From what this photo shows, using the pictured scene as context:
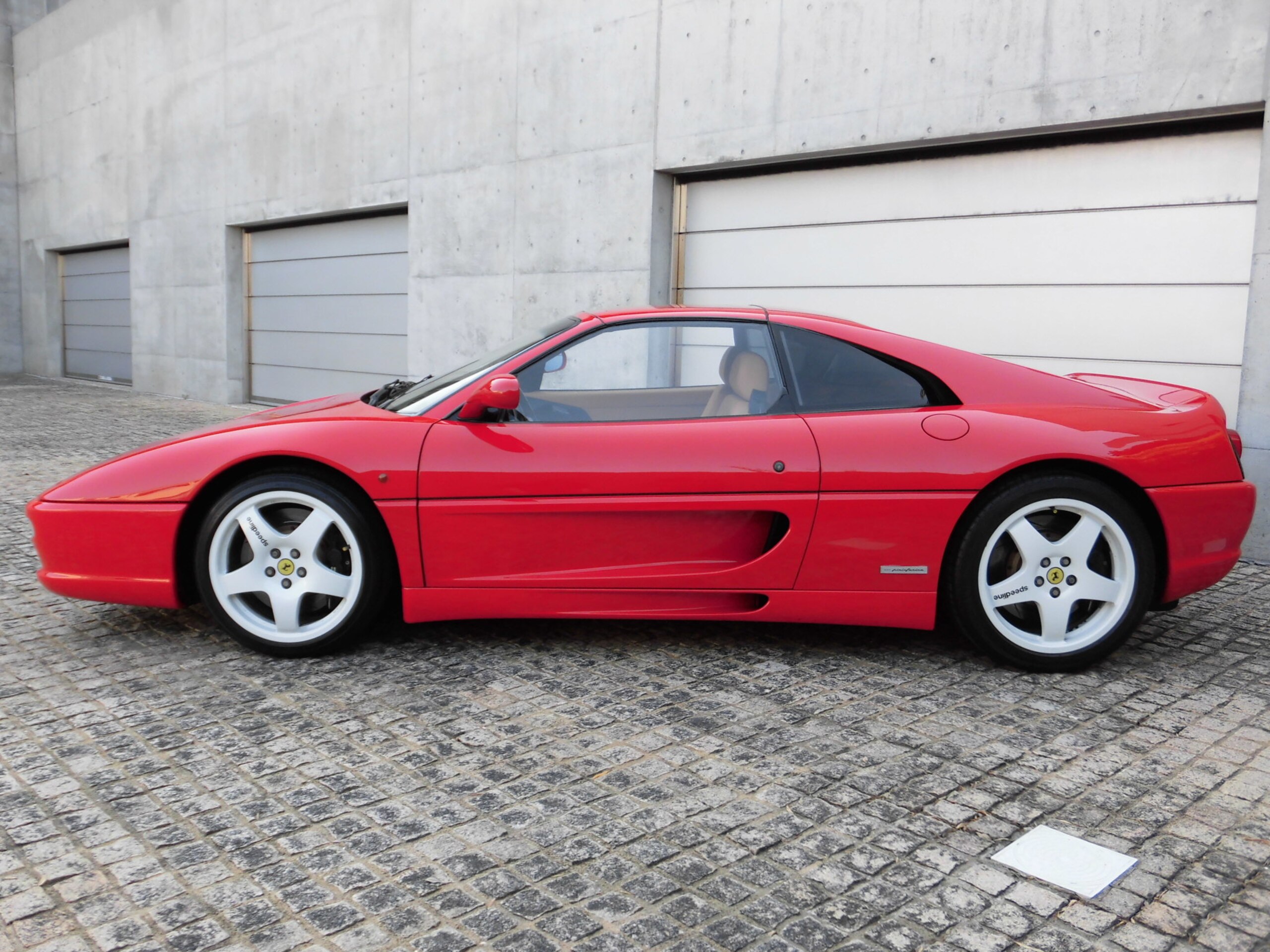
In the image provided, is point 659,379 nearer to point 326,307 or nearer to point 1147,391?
point 1147,391

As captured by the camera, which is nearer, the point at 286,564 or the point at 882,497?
the point at 882,497

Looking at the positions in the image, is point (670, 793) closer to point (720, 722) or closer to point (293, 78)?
point (720, 722)

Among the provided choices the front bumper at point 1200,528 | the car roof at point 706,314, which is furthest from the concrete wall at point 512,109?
the car roof at point 706,314

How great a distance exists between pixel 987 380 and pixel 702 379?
3.42 ft

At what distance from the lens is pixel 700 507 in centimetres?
369

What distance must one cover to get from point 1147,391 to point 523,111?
23.7ft

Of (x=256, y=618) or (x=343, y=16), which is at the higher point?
(x=343, y=16)

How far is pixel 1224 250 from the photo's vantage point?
236 inches

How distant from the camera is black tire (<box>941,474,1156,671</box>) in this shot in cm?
368

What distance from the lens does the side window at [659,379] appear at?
151 inches

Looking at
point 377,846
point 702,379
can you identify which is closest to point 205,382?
point 702,379

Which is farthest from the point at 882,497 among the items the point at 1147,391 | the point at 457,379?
the point at 457,379

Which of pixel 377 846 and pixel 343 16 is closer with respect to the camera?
pixel 377 846

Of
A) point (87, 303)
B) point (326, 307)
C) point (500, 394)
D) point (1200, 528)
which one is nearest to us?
point (500, 394)
